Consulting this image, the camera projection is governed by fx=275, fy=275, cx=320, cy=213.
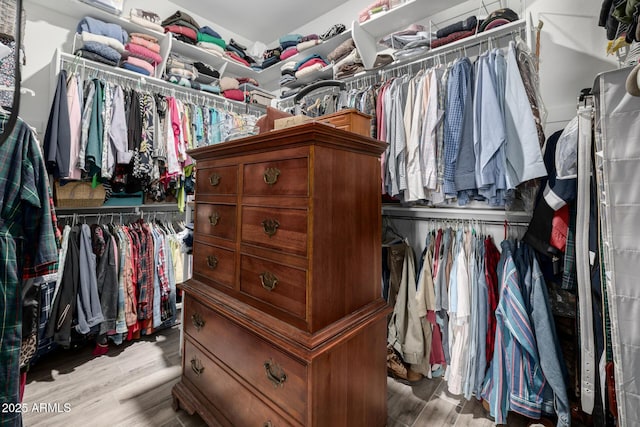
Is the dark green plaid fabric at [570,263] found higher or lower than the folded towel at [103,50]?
lower

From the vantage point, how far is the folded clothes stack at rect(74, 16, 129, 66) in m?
2.08

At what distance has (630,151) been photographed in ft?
2.70

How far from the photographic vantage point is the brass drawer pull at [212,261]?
1.32m

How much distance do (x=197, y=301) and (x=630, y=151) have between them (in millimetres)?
1746

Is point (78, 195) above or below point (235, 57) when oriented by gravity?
below

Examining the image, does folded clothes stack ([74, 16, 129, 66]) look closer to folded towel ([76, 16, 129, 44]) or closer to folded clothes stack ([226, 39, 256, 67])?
folded towel ([76, 16, 129, 44])

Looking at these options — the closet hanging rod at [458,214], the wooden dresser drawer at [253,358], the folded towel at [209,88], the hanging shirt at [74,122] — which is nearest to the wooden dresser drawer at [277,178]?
the wooden dresser drawer at [253,358]

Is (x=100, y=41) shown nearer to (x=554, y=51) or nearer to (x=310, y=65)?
(x=310, y=65)

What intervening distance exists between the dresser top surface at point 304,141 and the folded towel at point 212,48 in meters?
2.23

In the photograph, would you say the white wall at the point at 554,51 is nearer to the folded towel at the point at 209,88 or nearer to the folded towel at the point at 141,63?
the folded towel at the point at 141,63

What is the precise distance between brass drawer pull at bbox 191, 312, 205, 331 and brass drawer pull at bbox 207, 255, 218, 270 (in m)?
0.25

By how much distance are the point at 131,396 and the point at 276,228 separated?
1.49 m

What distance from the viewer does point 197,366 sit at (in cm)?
136

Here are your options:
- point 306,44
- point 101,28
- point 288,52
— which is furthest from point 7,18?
point 288,52
